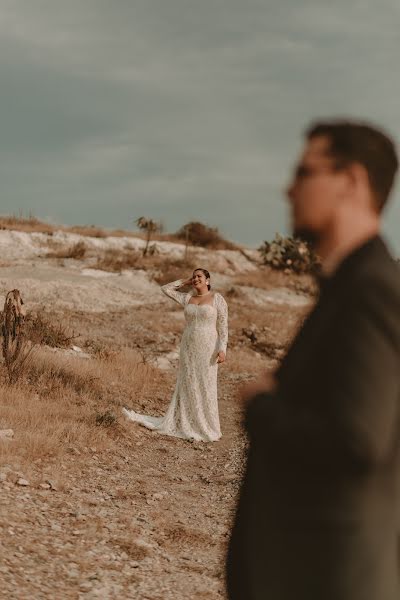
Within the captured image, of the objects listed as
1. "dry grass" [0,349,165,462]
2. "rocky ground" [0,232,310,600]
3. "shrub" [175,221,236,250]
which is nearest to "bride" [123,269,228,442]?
"rocky ground" [0,232,310,600]

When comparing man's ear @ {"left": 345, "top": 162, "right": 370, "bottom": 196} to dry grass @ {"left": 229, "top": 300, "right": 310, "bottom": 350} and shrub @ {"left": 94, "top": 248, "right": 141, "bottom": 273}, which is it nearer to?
dry grass @ {"left": 229, "top": 300, "right": 310, "bottom": 350}

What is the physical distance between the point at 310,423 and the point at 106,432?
8389mm

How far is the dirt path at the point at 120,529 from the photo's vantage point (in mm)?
5539

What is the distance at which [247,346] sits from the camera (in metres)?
20.2

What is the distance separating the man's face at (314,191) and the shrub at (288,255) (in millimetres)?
32270

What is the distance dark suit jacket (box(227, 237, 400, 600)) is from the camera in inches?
67.2

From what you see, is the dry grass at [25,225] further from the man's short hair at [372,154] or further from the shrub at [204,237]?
the man's short hair at [372,154]

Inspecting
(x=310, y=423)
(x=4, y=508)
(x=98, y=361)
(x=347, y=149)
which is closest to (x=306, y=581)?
(x=310, y=423)

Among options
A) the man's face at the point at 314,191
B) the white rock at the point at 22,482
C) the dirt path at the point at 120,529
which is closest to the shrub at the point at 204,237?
the dirt path at the point at 120,529

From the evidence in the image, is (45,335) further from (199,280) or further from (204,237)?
(204,237)

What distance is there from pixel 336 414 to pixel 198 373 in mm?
9772

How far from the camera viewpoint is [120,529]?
6770 mm

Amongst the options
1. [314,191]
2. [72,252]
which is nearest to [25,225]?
[72,252]

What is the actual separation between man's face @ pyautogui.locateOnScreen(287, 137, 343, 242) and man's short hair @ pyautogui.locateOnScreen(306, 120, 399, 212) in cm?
4
